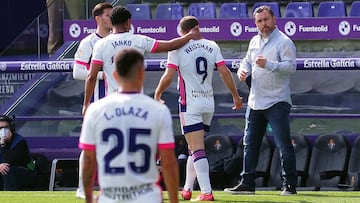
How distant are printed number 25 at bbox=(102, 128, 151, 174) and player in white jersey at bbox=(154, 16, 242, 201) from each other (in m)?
4.88

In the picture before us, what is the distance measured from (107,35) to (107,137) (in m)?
4.94

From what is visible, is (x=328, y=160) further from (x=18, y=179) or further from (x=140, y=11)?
(x=140, y=11)

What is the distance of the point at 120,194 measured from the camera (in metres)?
6.09

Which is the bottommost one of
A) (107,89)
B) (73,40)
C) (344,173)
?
(344,173)

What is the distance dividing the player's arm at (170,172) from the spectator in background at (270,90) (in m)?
5.27

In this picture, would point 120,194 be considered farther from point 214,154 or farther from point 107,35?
point 214,154

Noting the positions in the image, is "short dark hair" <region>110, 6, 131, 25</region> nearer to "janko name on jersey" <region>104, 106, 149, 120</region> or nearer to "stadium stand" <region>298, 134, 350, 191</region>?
"janko name on jersey" <region>104, 106, 149, 120</region>

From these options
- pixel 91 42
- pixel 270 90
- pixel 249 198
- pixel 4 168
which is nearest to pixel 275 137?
pixel 270 90

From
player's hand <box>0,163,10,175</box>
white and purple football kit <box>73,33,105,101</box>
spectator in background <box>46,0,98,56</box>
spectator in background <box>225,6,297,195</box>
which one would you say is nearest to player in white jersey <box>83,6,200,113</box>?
white and purple football kit <box>73,33,105,101</box>

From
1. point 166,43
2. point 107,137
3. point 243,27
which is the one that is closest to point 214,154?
point 243,27

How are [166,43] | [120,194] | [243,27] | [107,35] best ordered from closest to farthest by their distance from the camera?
[120,194] → [166,43] → [107,35] → [243,27]

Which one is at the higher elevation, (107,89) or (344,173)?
(107,89)

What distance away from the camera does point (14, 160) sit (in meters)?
15.6

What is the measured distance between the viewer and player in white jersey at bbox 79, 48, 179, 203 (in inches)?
240
